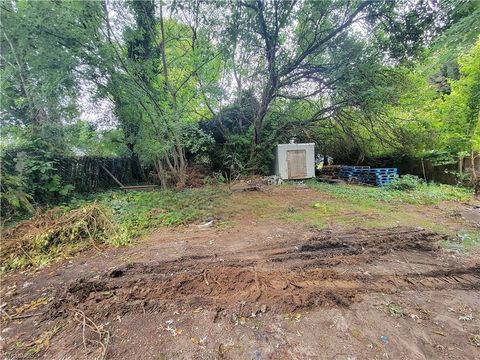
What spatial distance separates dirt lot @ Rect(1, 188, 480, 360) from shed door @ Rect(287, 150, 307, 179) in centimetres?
682

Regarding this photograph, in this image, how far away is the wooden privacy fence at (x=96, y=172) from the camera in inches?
272

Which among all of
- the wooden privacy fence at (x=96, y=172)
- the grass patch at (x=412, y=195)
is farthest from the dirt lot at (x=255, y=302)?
the wooden privacy fence at (x=96, y=172)

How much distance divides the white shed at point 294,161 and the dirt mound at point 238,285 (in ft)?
24.2

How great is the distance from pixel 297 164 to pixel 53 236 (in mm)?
9222

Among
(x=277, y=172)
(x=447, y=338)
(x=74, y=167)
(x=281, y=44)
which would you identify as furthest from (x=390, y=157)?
(x=74, y=167)

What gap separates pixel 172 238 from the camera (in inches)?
159

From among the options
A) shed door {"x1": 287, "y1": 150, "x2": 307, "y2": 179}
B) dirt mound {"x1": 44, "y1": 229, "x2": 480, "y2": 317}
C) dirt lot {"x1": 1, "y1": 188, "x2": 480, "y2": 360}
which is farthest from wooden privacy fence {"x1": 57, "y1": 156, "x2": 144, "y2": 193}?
shed door {"x1": 287, "y1": 150, "x2": 307, "y2": 179}

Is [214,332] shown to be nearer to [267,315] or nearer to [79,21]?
[267,315]

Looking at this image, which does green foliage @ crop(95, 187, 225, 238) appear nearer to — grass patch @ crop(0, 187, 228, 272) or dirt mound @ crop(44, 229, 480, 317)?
grass patch @ crop(0, 187, 228, 272)

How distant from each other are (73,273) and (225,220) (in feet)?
9.24

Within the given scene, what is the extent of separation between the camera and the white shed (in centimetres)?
1046

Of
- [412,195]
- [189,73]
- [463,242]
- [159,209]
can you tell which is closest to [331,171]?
[412,195]

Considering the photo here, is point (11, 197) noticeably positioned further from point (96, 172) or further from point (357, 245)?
point (357, 245)

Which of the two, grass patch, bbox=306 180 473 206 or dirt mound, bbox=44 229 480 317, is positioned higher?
dirt mound, bbox=44 229 480 317
